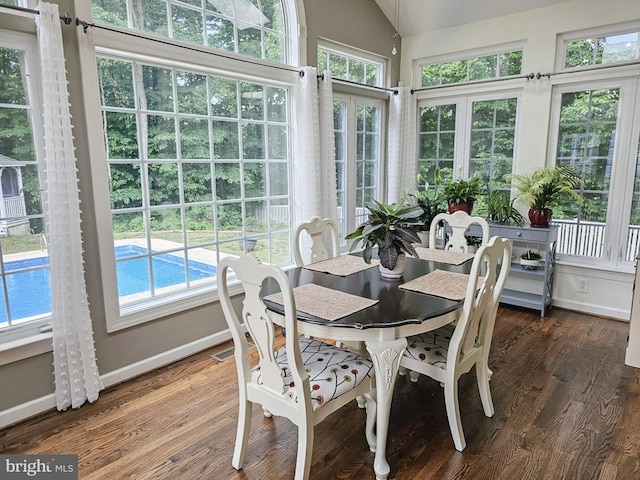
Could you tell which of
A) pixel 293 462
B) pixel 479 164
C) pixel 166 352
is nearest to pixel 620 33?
pixel 479 164

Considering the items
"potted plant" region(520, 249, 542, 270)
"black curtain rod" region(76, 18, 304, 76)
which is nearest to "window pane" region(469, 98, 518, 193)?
"potted plant" region(520, 249, 542, 270)

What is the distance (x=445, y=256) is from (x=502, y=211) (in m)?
1.58

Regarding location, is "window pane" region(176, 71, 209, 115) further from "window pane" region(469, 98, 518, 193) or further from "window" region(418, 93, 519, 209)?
"window pane" region(469, 98, 518, 193)

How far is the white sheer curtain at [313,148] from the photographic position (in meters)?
3.60

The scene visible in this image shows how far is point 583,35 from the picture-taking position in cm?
370

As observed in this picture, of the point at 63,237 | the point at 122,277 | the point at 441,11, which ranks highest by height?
the point at 441,11

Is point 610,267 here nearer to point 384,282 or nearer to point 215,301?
point 384,282

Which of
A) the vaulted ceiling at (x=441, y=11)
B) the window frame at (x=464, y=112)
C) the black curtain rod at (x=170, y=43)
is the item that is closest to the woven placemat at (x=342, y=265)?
the black curtain rod at (x=170, y=43)

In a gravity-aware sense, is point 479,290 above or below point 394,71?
below

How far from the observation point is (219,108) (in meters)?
3.19

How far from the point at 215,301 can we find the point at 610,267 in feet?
11.3

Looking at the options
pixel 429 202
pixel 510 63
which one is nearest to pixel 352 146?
pixel 429 202

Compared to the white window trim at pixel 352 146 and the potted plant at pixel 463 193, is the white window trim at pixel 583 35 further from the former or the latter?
the white window trim at pixel 352 146

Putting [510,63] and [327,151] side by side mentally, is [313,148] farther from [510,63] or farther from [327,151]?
[510,63]
